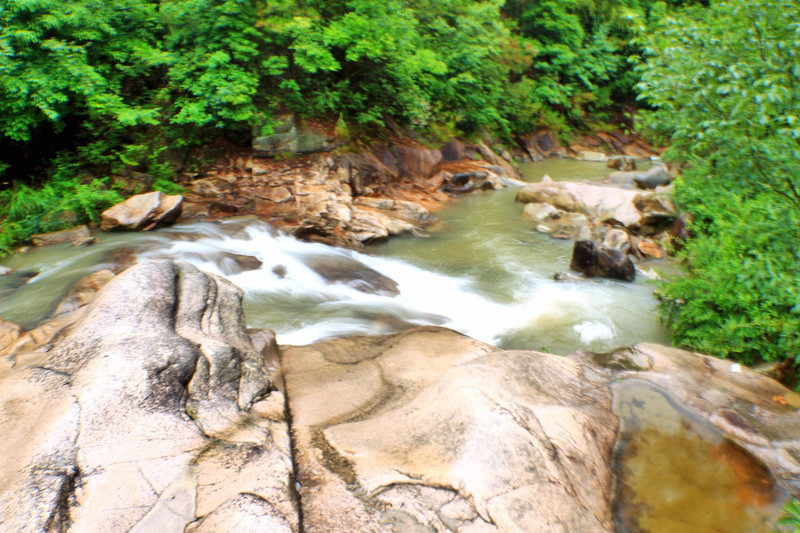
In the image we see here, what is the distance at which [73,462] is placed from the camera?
2.66 meters

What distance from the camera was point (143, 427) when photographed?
2.97 m

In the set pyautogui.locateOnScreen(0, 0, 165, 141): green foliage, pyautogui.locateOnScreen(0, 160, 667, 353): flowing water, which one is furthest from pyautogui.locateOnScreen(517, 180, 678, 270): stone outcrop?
pyautogui.locateOnScreen(0, 0, 165, 141): green foliage

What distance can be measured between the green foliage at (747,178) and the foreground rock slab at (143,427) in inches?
183

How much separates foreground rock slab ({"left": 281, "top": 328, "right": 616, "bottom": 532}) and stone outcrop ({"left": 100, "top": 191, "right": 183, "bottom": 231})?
5.82m

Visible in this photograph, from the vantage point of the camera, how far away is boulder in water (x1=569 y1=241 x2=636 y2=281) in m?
8.66

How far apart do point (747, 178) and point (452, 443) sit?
5.04m

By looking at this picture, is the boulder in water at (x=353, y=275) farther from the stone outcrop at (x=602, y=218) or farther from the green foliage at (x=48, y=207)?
the green foliage at (x=48, y=207)

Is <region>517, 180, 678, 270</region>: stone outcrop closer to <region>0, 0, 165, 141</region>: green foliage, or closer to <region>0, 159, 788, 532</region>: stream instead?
<region>0, 159, 788, 532</region>: stream

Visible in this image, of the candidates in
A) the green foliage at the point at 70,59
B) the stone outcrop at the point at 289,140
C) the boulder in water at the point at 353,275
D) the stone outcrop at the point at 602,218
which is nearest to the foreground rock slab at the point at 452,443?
the boulder in water at the point at 353,275

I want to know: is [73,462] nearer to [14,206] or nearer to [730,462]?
[730,462]

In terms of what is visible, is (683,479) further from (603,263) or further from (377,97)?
(377,97)

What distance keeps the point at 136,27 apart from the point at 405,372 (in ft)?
36.9

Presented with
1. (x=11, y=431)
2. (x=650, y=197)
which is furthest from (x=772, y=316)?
(x=650, y=197)

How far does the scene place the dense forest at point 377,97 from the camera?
5.12 m
